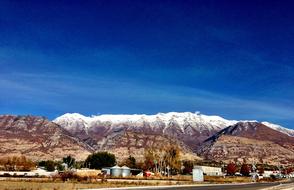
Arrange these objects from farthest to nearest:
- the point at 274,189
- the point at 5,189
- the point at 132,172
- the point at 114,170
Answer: the point at 132,172 < the point at 114,170 < the point at 274,189 < the point at 5,189

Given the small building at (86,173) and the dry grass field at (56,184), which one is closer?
the dry grass field at (56,184)

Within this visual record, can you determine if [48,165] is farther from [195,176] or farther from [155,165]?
[195,176]

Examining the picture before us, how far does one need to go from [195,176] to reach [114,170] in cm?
5858

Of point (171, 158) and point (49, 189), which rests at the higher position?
point (171, 158)

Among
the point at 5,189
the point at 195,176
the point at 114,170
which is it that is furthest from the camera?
the point at 114,170

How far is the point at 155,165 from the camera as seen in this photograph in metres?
198

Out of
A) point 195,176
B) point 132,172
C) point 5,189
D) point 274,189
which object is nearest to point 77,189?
point 5,189

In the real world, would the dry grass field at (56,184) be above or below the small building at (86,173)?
below

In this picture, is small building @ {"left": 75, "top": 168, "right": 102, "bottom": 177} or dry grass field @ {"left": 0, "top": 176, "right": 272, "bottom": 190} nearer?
dry grass field @ {"left": 0, "top": 176, "right": 272, "bottom": 190}

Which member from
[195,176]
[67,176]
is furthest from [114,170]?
[67,176]

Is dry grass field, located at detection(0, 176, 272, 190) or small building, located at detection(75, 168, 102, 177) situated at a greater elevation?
small building, located at detection(75, 168, 102, 177)

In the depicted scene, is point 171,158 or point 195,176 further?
point 171,158

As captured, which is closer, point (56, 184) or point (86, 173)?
point (56, 184)

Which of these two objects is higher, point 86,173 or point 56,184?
point 86,173
